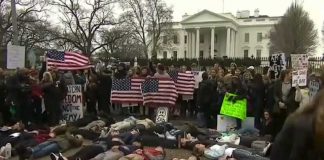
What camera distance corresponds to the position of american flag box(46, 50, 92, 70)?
1404 cm

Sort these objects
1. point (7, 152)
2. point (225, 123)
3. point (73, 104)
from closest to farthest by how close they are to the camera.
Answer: point (7, 152)
point (225, 123)
point (73, 104)

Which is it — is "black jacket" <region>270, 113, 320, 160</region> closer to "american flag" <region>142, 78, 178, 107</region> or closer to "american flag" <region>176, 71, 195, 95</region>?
"american flag" <region>142, 78, 178, 107</region>

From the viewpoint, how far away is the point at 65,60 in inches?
568

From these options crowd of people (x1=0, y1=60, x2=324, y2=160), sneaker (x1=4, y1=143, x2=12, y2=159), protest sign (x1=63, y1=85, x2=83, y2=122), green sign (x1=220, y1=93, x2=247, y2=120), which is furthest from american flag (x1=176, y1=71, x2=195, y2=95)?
sneaker (x1=4, y1=143, x2=12, y2=159)

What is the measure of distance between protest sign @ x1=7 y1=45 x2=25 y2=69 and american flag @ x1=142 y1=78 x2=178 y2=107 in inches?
139

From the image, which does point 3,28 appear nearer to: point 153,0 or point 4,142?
point 153,0

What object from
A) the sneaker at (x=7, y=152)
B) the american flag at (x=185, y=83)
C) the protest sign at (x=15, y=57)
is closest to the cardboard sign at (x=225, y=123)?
the american flag at (x=185, y=83)

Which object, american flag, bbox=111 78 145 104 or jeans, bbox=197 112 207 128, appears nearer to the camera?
jeans, bbox=197 112 207 128

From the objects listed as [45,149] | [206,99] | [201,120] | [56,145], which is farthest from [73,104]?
[45,149]

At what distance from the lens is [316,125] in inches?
100

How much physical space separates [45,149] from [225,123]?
4777mm

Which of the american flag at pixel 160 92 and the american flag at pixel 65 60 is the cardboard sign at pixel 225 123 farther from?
the american flag at pixel 65 60

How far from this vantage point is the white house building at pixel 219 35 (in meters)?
95.2

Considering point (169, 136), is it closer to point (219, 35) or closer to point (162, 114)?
point (162, 114)
